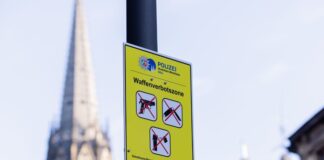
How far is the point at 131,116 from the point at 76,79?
17347cm

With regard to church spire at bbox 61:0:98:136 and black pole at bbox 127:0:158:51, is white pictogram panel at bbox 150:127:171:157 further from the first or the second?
church spire at bbox 61:0:98:136

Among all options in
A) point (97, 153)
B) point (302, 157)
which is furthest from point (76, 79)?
point (302, 157)

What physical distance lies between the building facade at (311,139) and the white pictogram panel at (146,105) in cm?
5019

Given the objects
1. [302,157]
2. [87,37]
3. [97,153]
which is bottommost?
[302,157]

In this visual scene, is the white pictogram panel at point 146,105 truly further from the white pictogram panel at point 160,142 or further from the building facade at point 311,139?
the building facade at point 311,139

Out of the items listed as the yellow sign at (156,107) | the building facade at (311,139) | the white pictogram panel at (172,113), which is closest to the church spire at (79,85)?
the building facade at (311,139)

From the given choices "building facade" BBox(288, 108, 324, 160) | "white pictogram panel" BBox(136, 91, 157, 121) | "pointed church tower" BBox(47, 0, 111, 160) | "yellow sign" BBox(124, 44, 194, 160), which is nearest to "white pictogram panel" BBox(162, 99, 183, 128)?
"yellow sign" BBox(124, 44, 194, 160)

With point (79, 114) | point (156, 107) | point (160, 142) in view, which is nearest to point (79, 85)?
point (79, 114)

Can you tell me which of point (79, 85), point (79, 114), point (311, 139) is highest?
point (79, 85)

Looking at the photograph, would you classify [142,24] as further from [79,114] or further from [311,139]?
[79,114]

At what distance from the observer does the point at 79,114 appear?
576 ft

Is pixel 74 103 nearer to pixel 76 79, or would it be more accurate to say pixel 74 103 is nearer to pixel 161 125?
pixel 76 79

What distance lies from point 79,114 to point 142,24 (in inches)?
6575

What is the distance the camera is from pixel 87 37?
191500 millimetres
